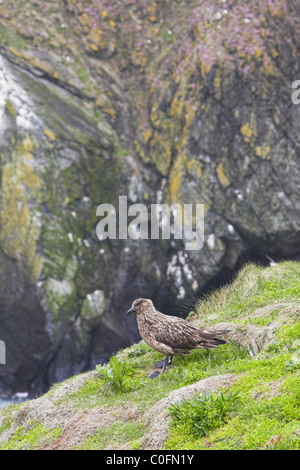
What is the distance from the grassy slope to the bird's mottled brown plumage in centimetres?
29

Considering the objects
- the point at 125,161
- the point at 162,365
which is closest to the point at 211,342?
the point at 162,365

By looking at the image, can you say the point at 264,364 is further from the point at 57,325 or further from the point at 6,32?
the point at 6,32

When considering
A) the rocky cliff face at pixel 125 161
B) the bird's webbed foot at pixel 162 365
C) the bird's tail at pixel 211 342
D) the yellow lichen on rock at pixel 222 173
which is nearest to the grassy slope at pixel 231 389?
the bird's webbed foot at pixel 162 365

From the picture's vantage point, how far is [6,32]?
25.7m

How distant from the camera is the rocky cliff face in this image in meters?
22.5

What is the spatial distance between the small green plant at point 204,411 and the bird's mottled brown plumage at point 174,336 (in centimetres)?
223

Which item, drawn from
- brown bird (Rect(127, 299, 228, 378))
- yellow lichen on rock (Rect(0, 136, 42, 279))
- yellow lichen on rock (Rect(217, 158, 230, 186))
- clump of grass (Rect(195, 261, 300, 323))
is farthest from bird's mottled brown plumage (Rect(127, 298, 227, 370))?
yellow lichen on rock (Rect(217, 158, 230, 186))

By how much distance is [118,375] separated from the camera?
8898mm

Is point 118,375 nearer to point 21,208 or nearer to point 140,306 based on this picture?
point 140,306

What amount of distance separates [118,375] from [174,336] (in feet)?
3.97

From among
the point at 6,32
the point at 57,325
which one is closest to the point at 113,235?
the point at 57,325

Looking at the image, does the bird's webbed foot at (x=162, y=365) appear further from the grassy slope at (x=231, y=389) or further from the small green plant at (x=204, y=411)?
the small green plant at (x=204, y=411)

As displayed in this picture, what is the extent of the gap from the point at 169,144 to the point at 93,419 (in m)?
19.4

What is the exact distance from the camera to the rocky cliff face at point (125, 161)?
22469mm
